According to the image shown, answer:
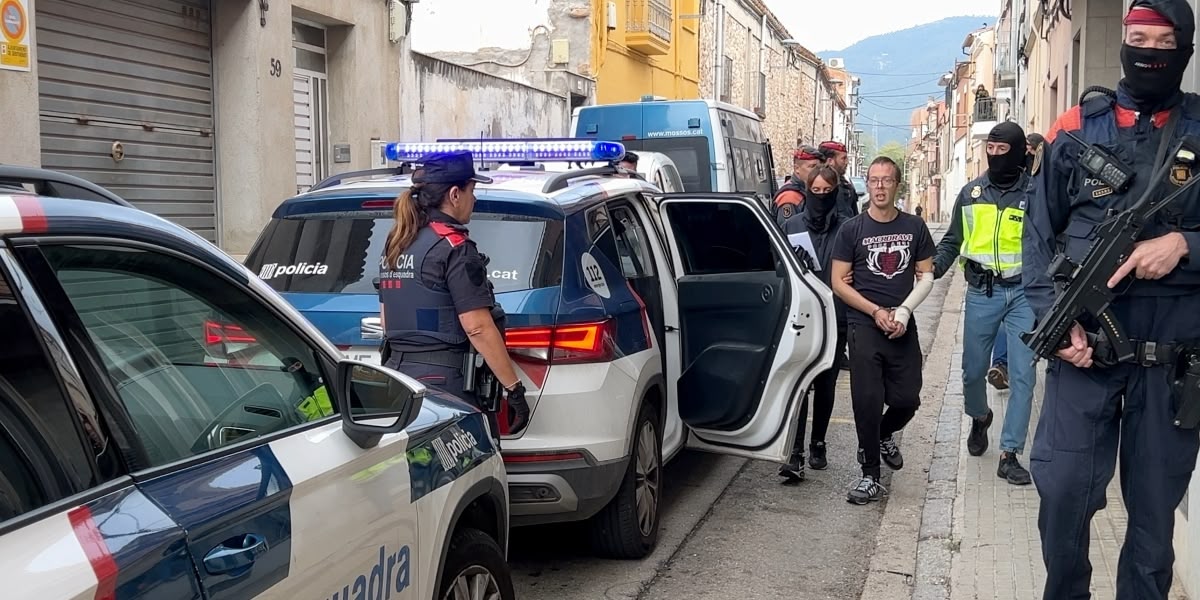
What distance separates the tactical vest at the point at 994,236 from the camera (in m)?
6.11

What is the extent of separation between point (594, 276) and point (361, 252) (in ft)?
3.14

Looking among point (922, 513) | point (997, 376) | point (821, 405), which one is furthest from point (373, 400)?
point (997, 376)

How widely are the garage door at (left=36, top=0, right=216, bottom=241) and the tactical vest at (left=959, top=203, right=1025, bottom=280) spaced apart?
6.62 m

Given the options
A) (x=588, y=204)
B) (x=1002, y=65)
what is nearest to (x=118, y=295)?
(x=588, y=204)

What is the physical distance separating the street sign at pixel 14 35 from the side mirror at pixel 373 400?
19.6 ft

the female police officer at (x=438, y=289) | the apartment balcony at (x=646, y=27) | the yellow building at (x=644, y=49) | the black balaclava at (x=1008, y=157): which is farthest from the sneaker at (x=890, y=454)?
the apartment balcony at (x=646, y=27)

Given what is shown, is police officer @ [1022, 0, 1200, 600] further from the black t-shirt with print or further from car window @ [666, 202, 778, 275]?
car window @ [666, 202, 778, 275]

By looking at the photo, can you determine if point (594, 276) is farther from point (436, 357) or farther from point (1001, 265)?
point (1001, 265)

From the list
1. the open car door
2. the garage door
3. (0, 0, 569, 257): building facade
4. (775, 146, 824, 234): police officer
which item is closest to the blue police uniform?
the open car door

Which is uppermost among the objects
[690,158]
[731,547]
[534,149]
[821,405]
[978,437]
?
[690,158]

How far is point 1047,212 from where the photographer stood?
Result: 3.50 meters

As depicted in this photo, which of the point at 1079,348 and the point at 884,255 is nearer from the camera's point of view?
the point at 1079,348

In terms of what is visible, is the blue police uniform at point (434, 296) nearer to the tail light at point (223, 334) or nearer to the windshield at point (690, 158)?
the tail light at point (223, 334)

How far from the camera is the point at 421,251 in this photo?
4.09 metres
